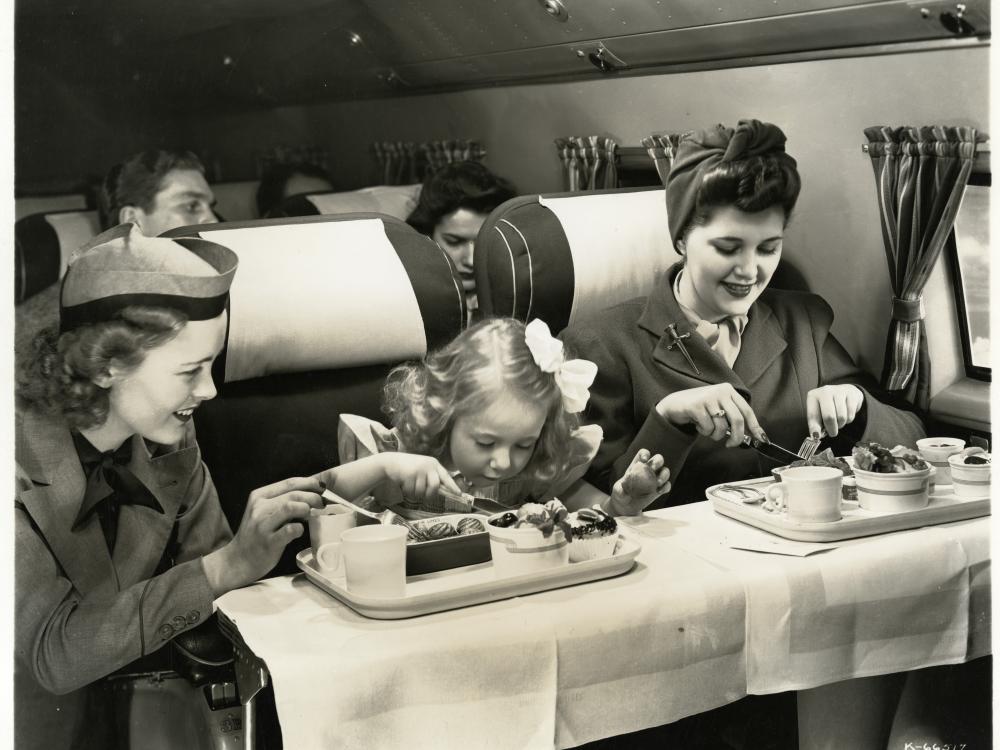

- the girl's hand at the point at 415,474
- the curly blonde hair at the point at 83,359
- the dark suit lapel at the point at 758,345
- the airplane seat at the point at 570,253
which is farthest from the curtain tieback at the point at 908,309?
the curly blonde hair at the point at 83,359

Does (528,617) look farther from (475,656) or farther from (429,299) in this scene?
(429,299)

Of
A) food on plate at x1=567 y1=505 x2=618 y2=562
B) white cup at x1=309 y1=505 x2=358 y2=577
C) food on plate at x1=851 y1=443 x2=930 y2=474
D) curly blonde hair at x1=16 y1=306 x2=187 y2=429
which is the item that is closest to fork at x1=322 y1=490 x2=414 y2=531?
white cup at x1=309 y1=505 x2=358 y2=577

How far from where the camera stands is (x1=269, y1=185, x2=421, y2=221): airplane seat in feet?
5.33

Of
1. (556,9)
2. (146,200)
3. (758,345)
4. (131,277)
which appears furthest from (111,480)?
(758,345)

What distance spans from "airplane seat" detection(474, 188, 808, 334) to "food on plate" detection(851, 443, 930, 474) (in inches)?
18.4

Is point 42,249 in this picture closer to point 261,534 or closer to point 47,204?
point 47,204

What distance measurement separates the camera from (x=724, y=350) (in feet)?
6.53

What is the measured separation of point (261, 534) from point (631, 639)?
0.56 m

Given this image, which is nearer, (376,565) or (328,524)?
(376,565)

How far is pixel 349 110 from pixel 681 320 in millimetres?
692

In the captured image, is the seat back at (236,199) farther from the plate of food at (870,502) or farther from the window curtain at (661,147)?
the plate of food at (870,502)

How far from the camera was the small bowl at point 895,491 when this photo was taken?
185 centimetres

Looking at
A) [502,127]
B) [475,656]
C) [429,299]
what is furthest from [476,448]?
[502,127]

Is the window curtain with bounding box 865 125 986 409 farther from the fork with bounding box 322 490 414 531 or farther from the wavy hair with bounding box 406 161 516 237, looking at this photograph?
the fork with bounding box 322 490 414 531
